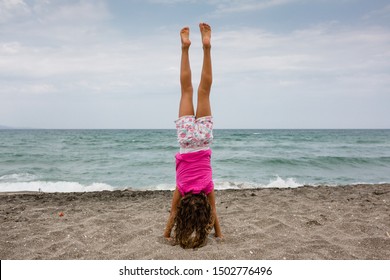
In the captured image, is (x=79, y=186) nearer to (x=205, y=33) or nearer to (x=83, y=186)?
(x=83, y=186)

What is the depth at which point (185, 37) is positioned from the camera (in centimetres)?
461

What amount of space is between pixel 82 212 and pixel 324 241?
4.24m

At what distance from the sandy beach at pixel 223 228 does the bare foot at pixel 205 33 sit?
8.74 ft

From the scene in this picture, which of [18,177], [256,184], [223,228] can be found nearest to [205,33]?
[223,228]

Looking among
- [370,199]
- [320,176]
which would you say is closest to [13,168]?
[320,176]

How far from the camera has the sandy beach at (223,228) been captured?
4.21 m

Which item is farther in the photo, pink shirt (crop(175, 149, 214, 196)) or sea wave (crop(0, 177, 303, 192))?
sea wave (crop(0, 177, 303, 192))

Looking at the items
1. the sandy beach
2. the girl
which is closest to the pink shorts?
the girl

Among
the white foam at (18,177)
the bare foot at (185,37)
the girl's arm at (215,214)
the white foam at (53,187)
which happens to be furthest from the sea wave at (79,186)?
the bare foot at (185,37)

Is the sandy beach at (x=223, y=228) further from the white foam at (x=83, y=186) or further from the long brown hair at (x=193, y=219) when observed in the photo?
the white foam at (x=83, y=186)

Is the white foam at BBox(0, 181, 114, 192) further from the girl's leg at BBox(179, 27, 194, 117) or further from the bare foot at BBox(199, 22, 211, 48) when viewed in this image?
the bare foot at BBox(199, 22, 211, 48)

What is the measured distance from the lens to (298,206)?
21.7ft

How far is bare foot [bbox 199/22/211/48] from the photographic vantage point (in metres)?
4.45
